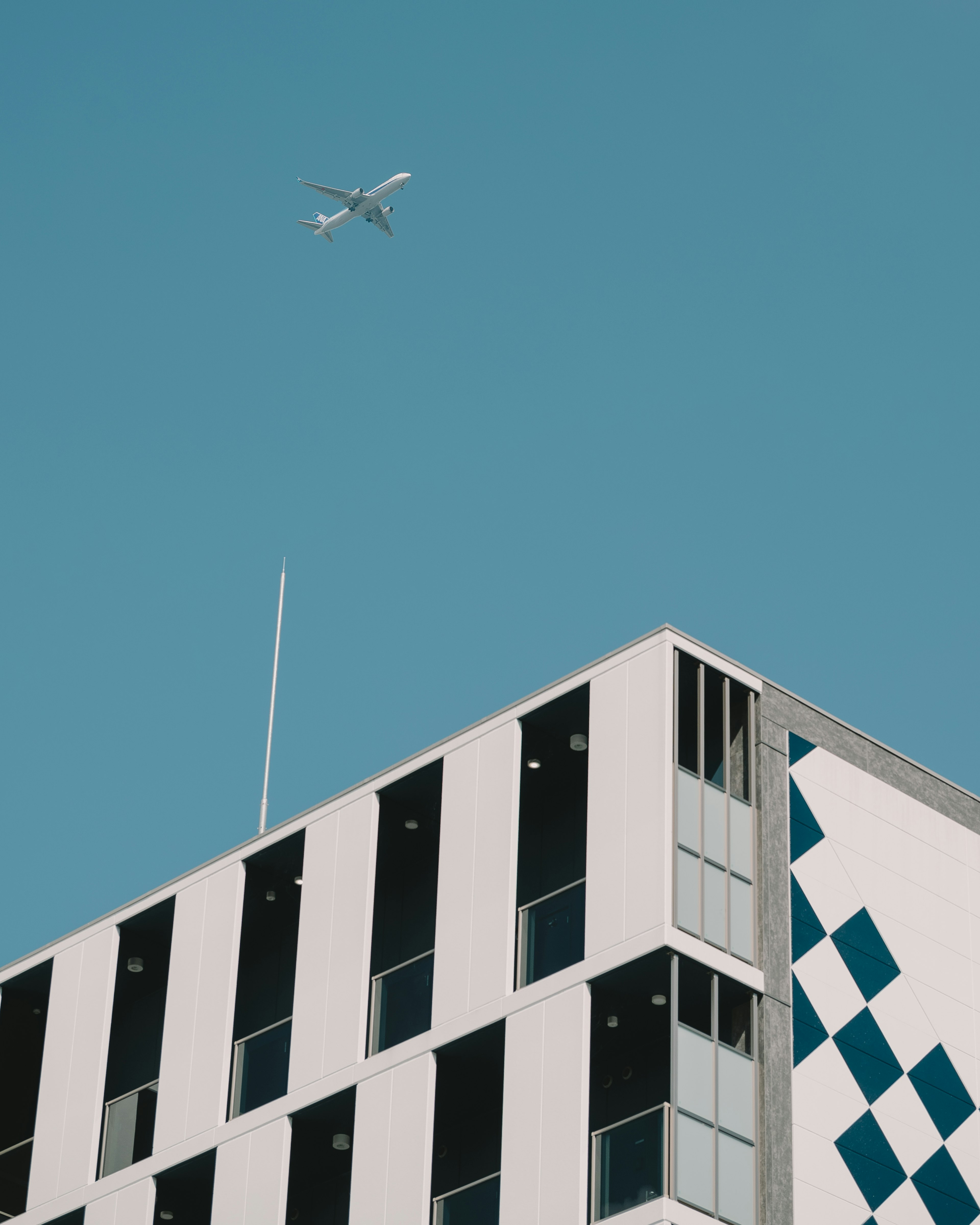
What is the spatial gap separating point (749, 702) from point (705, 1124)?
6341mm

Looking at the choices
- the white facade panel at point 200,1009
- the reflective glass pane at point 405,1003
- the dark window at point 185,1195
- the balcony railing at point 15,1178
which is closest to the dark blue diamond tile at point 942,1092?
the reflective glass pane at point 405,1003

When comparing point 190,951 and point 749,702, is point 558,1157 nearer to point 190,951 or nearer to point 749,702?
point 749,702

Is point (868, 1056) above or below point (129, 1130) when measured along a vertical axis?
below

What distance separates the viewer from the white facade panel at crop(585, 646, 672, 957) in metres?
27.1

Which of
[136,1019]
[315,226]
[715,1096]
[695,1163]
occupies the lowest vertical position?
[695,1163]

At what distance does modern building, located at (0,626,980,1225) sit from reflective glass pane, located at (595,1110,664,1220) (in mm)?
35

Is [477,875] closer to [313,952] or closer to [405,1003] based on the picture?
[405,1003]

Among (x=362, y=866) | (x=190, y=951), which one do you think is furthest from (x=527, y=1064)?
(x=190, y=951)

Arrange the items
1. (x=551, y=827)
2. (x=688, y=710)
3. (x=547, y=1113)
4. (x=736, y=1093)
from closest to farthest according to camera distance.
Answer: (x=736, y=1093) → (x=547, y=1113) → (x=688, y=710) → (x=551, y=827)

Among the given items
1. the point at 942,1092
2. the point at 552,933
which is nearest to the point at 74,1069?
the point at 552,933

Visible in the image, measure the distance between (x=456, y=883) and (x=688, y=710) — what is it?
4071 millimetres

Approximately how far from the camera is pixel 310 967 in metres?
31.1

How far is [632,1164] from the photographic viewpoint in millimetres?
25562


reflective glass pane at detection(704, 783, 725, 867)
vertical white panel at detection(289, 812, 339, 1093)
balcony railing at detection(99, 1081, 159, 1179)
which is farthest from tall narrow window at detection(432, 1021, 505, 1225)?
balcony railing at detection(99, 1081, 159, 1179)
